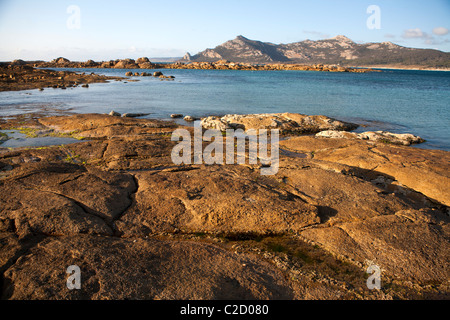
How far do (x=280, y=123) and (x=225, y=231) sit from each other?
10.6 m

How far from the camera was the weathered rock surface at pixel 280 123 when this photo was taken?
14117mm

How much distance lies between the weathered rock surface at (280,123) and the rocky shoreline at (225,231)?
6832mm

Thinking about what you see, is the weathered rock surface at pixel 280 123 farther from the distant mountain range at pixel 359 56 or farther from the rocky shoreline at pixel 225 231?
the distant mountain range at pixel 359 56

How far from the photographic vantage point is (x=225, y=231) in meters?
4.66

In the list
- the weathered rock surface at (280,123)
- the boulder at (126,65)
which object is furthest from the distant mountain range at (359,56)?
the weathered rock surface at (280,123)

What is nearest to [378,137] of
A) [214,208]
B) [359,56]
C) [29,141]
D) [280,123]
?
[280,123]

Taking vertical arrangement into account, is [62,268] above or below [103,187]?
below

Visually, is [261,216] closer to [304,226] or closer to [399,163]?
[304,226]

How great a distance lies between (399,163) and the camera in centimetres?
770

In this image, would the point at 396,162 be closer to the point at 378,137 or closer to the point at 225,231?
the point at 378,137
